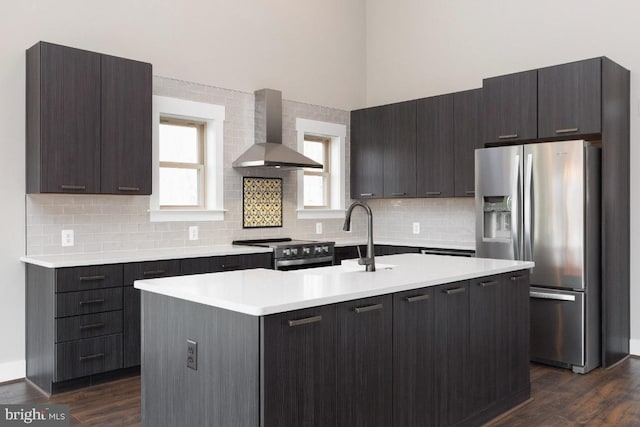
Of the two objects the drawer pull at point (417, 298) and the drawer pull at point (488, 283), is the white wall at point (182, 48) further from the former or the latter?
the drawer pull at point (488, 283)

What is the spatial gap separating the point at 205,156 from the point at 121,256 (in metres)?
1.62

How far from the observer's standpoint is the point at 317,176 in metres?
6.88

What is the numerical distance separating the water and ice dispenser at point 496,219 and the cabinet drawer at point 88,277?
10.7ft

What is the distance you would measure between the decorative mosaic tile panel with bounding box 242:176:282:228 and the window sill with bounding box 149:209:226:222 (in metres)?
0.33

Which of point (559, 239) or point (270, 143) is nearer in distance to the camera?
point (559, 239)

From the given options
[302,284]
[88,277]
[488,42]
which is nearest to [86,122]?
[88,277]

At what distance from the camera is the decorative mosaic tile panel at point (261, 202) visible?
591 cm

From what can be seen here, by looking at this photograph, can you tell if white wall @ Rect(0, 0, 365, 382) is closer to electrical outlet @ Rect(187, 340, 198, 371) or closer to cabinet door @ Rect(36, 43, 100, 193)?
cabinet door @ Rect(36, 43, 100, 193)

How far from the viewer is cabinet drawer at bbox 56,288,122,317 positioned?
391cm

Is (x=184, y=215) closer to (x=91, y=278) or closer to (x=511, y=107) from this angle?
(x=91, y=278)

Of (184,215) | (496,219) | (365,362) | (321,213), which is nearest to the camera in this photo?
(365,362)

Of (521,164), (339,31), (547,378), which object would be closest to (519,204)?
(521,164)

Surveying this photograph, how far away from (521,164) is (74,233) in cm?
388

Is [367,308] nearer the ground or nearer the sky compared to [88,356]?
nearer the sky
